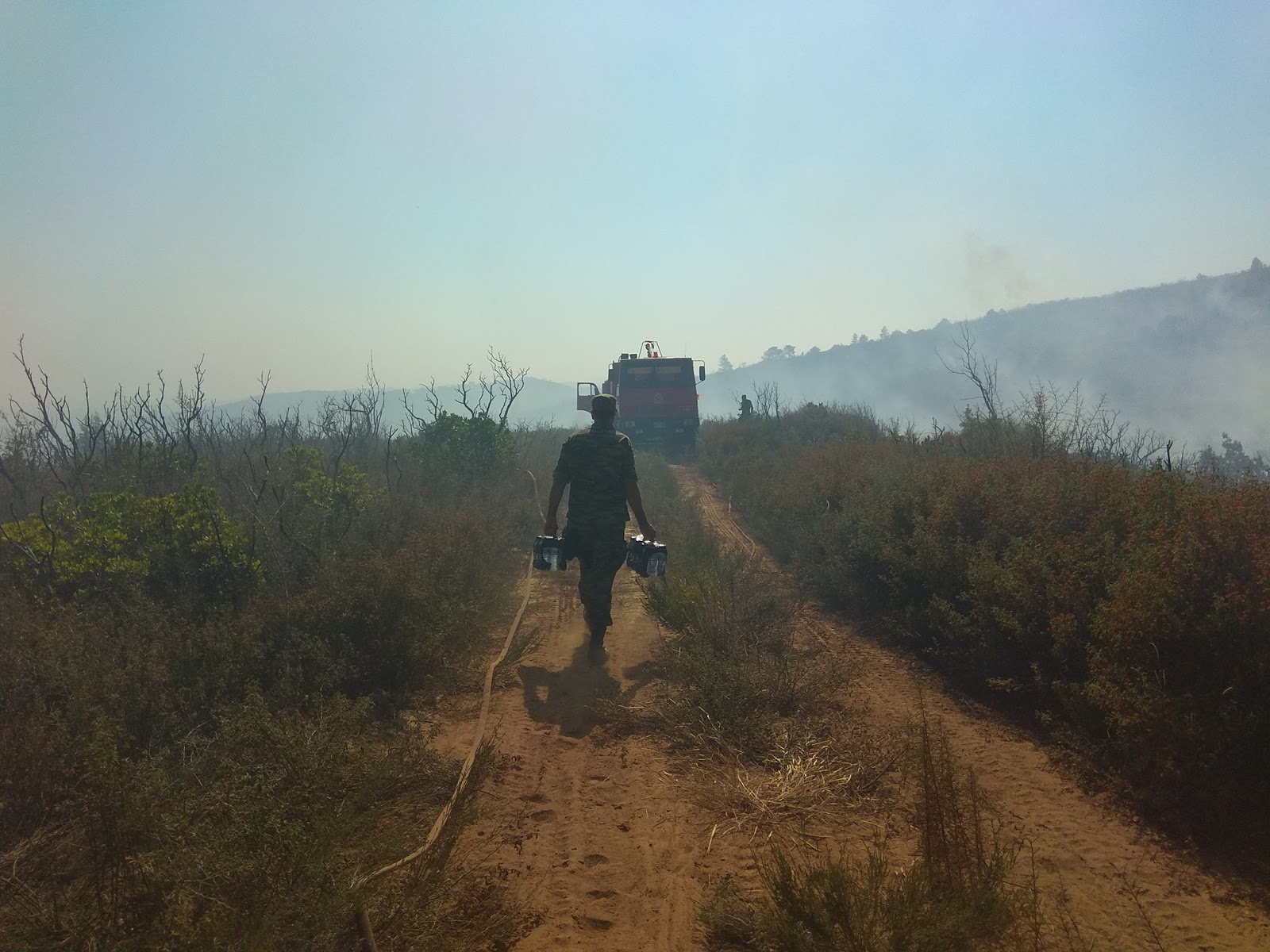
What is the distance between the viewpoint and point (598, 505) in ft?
19.3

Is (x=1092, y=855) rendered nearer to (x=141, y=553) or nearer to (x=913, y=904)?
(x=913, y=904)

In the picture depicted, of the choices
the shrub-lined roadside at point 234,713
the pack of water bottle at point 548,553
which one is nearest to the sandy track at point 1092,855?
the shrub-lined roadside at point 234,713

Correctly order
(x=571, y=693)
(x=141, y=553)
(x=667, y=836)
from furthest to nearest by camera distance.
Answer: (x=141, y=553)
(x=571, y=693)
(x=667, y=836)

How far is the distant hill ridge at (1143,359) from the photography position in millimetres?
45031

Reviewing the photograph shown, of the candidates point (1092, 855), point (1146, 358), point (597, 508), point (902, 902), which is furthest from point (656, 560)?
point (1146, 358)

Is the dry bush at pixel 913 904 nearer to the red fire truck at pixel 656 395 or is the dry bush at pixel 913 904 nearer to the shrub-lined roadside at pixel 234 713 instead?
the shrub-lined roadside at pixel 234 713

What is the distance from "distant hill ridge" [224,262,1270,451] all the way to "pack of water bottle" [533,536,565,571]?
21.0 meters

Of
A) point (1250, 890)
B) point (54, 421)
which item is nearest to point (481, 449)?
point (54, 421)

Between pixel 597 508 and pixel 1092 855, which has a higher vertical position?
pixel 597 508

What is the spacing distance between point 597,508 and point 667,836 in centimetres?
299

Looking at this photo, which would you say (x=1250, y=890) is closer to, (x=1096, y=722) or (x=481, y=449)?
(x=1096, y=722)

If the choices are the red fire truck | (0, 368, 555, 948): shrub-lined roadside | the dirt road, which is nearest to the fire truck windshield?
the red fire truck

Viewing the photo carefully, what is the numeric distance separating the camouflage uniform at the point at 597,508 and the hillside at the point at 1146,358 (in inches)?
865

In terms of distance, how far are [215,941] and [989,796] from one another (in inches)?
131
